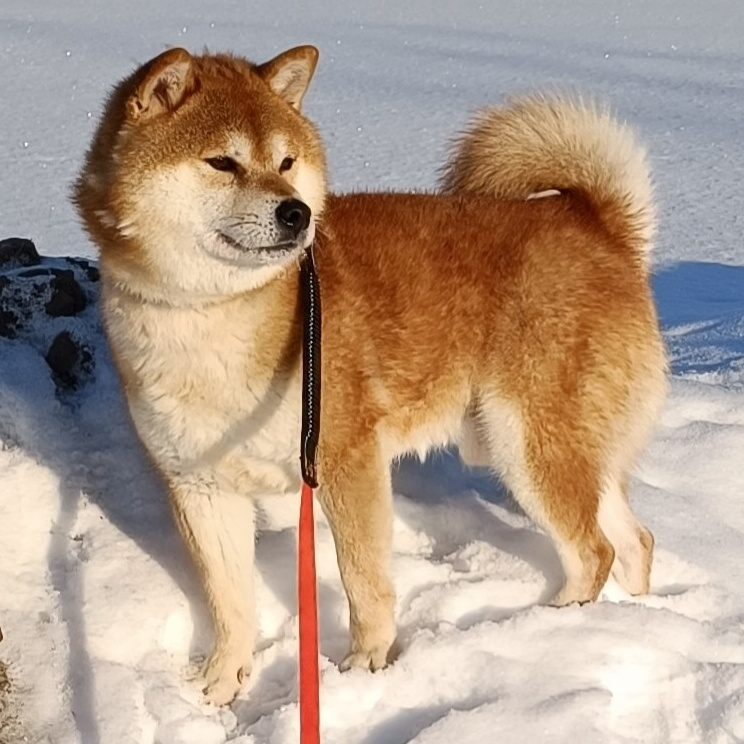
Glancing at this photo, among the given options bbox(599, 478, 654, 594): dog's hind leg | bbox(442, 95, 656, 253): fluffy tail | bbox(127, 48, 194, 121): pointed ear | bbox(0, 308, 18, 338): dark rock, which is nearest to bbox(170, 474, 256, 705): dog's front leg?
bbox(127, 48, 194, 121): pointed ear

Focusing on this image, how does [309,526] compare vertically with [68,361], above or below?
above

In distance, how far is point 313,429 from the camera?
2148 millimetres

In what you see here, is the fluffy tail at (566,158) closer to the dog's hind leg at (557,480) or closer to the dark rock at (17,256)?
the dog's hind leg at (557,480)

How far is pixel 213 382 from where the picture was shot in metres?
2.41

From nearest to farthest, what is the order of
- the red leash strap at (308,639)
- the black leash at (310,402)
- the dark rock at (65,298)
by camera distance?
the red leash strap at (308,639), the black leash at (310,402), the dark rock at (65,298)

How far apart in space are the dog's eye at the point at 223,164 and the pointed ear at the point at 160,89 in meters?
0.14

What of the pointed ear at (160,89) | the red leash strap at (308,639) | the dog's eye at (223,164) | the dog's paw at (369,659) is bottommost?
the dog's paw at (369,659)

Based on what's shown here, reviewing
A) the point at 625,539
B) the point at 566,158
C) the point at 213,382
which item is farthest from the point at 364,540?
the point at 566,158

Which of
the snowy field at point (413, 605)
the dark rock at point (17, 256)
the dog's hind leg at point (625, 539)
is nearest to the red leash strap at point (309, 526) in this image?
the snowy field at point (413, 605)

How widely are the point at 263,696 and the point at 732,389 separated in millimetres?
2202

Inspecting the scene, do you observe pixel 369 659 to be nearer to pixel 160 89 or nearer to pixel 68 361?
pixel 160 89

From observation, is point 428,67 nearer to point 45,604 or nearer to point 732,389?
point 732,389

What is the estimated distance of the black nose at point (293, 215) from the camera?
86.0 inches

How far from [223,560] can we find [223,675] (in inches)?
10.5
